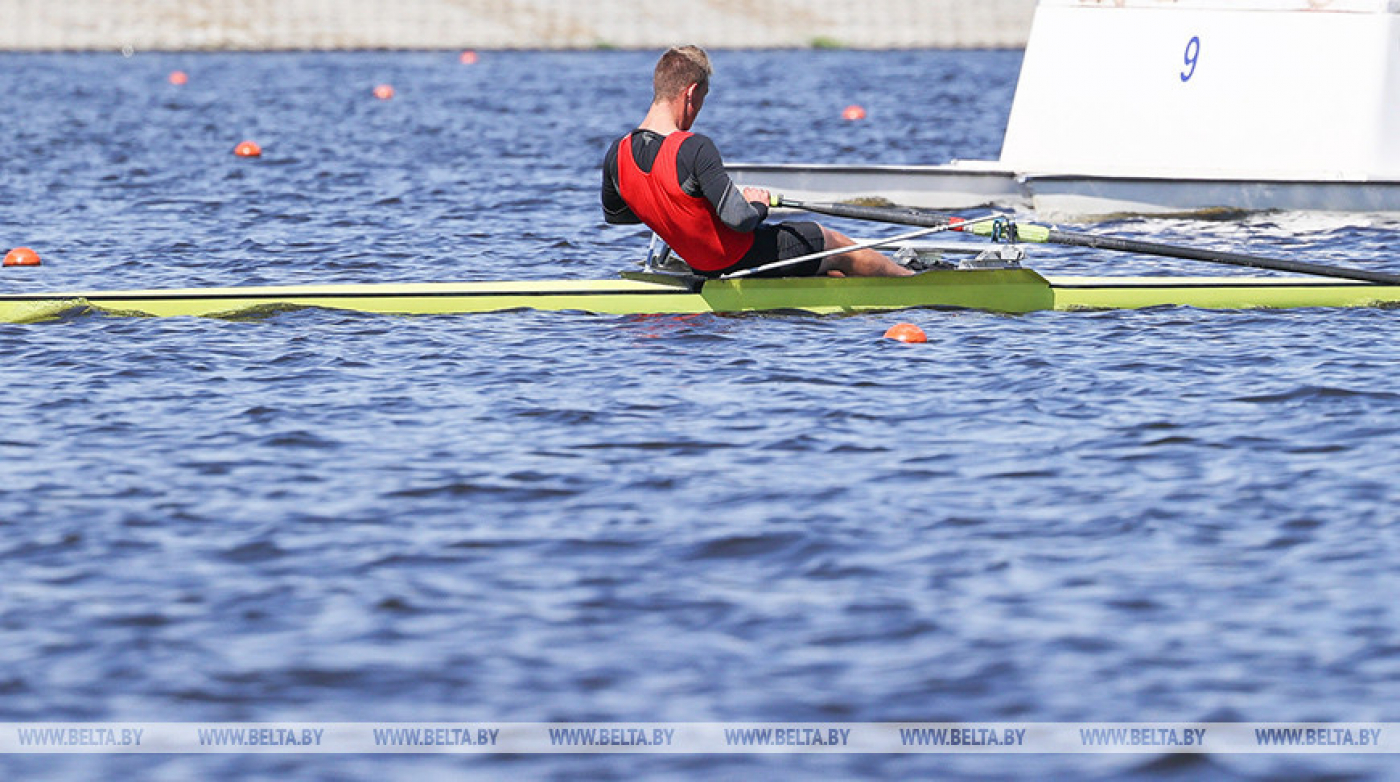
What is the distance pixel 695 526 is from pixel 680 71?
4.09 meters

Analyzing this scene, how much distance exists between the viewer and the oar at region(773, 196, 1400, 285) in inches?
444

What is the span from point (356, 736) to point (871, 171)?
13010 mm

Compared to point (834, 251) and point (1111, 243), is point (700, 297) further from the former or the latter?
point (1111, 243)

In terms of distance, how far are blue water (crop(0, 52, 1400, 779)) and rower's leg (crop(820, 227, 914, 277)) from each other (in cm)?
33

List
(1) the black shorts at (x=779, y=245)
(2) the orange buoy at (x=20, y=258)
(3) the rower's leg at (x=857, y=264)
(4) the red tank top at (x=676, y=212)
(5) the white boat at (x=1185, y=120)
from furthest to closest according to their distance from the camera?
(5) the white boat at (x=1185, y=120), (2) the orange buoy at (x=20, y=258), (3) the rower's leg at (x=857, y=264), (1) the black shorts at (x=779, y=245), (4) the red tank top at (x=676, y=212)

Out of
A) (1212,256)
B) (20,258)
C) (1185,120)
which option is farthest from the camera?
(1185,120)

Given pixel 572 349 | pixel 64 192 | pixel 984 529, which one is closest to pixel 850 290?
pixel 572 349

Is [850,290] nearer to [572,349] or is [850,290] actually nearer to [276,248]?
[572,349]

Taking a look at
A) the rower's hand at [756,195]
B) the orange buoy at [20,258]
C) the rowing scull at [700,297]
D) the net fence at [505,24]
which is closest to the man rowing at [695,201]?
the rower's hand at [756,195]

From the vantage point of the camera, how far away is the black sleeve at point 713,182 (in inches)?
412

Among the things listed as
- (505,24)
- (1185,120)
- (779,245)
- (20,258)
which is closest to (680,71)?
(779,245)

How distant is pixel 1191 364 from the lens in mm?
10133

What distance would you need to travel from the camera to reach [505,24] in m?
55.6

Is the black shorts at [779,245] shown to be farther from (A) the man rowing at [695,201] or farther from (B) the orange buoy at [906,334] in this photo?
(B) the orange buoy at [906,334]
